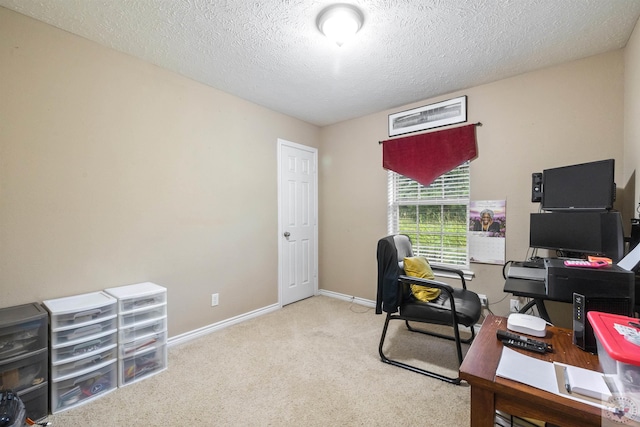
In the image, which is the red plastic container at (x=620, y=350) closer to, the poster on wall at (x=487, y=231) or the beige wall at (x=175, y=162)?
A: the beige wall at (x=175, y=162)

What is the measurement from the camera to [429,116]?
3.07 metres

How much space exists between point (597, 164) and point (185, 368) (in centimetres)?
338

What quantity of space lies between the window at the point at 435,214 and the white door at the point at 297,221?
3.71 feet

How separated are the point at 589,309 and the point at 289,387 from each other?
1755mm

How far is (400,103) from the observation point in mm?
3197

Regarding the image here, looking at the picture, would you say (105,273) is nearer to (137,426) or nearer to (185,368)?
(185,368)

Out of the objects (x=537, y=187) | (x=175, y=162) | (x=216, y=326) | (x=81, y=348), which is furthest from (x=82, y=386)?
(x=537, y=187)

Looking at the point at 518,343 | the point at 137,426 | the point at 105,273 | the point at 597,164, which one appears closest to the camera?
the point at 518,343

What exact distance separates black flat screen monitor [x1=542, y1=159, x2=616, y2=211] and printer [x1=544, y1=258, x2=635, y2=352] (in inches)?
27.5

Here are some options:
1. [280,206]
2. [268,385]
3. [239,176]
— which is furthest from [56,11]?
[268,385]

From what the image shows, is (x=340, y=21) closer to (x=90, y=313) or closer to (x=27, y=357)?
(x=90, y=313)

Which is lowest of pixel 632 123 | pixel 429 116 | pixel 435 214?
pixel 435 214

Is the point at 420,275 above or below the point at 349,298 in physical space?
above

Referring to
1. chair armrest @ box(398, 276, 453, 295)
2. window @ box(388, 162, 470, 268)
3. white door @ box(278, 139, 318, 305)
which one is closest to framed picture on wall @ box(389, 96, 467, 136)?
window @ box(388, 162, 470, 268)
